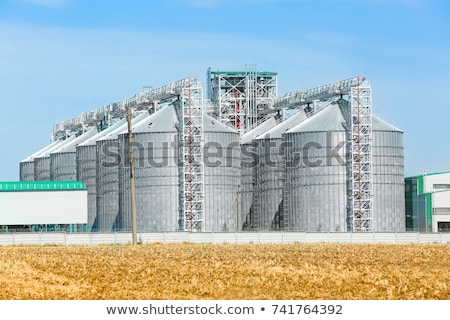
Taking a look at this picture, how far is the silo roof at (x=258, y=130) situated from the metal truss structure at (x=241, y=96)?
2327 millimetres

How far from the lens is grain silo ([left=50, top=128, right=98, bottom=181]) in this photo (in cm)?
12412

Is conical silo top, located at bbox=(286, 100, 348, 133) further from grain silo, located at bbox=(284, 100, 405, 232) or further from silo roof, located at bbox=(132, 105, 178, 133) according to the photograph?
silo roof, located at bbox=(132, 105, 178, 133)

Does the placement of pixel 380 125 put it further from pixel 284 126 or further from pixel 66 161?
pixel 66 161

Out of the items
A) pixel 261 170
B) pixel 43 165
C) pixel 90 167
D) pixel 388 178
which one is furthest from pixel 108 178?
pixel 43 165

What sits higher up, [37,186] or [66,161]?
[66,161]

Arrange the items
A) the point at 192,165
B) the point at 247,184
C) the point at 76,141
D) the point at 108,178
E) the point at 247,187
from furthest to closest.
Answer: the point at 76,141
the point at 108,178
the point at 247,184
the point at 247,187
the point at 192,165

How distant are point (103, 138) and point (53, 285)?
78.4m

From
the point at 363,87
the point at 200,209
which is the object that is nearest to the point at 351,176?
the point at 363,87

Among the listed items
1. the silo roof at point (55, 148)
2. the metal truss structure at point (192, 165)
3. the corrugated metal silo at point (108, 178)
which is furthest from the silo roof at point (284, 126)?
the silo roof at point (55, 148)

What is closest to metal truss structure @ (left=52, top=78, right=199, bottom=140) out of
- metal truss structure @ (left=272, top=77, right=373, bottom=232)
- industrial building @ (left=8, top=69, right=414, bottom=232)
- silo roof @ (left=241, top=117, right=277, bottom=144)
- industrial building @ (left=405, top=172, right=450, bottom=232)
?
industrial building @ (left=8, top=69, right=414, bottom=232)

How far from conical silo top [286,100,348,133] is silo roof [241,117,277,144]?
954cm

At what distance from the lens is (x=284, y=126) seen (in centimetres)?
10531

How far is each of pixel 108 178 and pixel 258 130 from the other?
17.0 m
